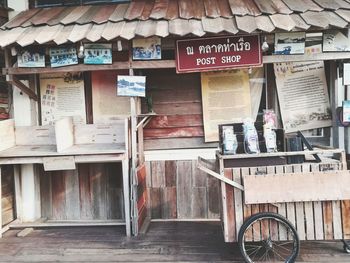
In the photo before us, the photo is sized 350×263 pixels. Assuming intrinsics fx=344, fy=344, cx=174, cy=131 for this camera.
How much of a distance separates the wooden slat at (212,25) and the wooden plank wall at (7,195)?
3851 millimetres

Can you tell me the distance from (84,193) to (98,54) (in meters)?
2.44

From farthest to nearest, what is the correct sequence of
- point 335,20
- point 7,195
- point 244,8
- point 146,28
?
point 7,195 → point 244,8 → point 146,28 → point 335,20

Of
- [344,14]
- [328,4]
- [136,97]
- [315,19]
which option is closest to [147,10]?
[136,97]

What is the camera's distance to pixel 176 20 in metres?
4.91

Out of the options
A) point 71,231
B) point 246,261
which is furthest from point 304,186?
point 71,231

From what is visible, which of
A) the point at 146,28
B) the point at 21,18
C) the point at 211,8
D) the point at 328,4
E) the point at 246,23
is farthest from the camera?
the point at 21,18

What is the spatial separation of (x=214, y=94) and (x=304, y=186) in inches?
97.0

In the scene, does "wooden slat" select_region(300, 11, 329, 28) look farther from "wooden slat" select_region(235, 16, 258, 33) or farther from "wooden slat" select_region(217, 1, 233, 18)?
"wooden slat" select_region(217, 1, 233, 18)

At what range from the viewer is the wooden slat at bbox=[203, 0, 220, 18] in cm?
498

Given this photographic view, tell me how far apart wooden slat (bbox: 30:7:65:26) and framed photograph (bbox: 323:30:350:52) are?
13.4 ft

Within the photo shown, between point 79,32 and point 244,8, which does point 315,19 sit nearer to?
point 244,8

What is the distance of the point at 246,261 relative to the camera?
382cm

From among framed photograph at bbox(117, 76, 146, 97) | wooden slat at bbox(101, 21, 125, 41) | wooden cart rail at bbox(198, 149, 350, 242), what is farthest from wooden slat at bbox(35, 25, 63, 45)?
wooden cart rail at bbox(198, 149, 350, 242)

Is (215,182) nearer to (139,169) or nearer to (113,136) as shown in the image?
(139,169)
